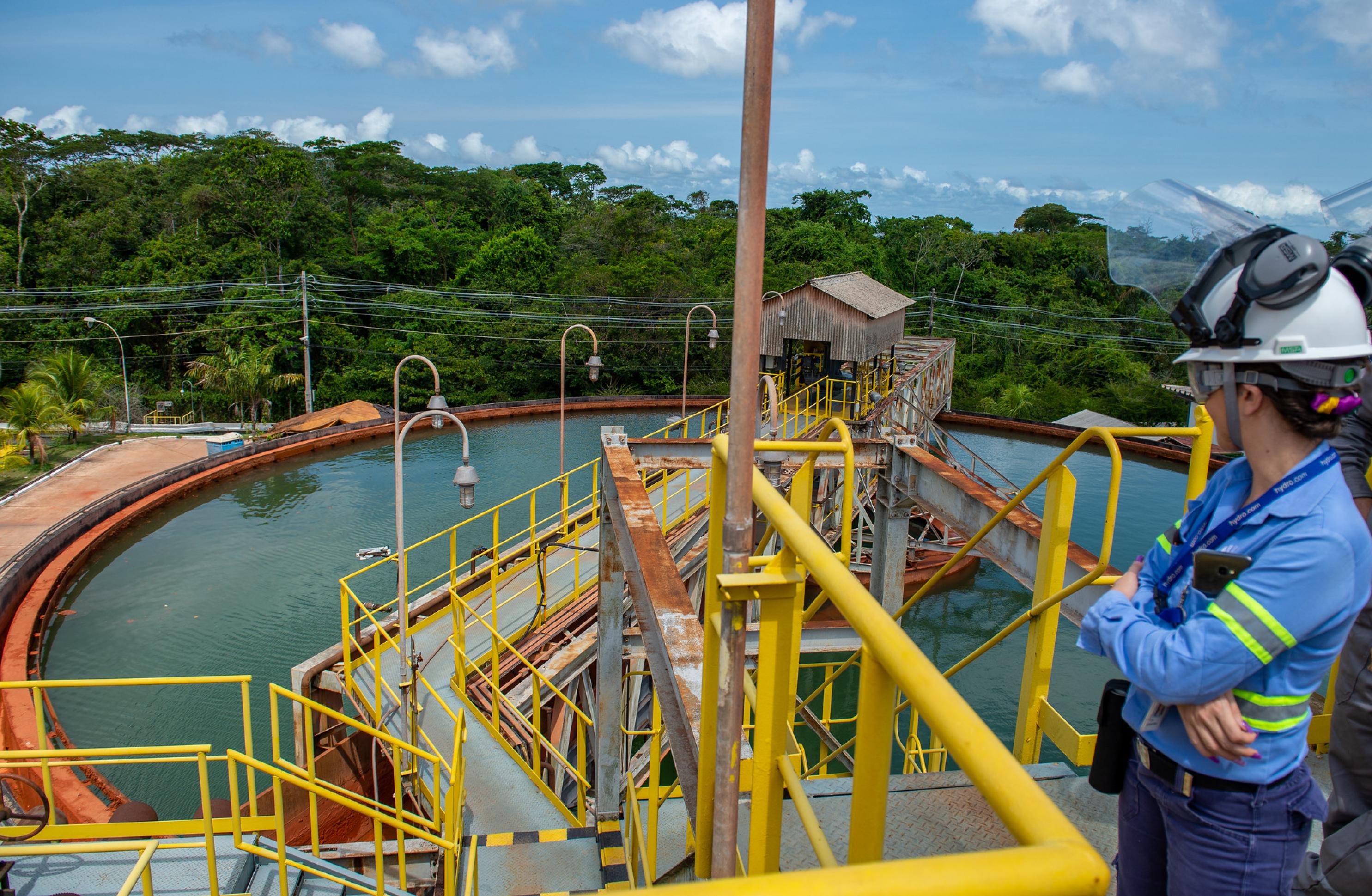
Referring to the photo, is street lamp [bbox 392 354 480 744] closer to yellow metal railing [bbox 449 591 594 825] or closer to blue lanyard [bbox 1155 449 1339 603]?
yellow metal railing [bbox 449 591 594 825]

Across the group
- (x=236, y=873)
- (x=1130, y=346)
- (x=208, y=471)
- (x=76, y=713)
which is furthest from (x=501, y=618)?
(x=1130, y=346)

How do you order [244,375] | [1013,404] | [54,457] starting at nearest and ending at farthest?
[54,457] < [244,375] < [1013,404]

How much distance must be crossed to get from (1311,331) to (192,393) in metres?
37.8

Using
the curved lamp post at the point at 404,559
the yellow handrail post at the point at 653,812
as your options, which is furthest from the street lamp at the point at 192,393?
the yellow handrail post at the point at 653,812

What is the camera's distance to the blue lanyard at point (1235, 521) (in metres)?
1.49

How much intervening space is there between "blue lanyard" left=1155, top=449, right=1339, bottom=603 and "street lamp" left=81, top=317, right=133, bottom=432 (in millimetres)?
30997

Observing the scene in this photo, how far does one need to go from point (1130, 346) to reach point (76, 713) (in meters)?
43.6

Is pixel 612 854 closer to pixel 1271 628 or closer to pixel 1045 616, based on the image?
pixel 1045 616

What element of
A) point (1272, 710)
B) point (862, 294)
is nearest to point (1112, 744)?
point (1272, 710)

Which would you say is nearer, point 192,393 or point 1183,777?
point 1183,777

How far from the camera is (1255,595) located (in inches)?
56.3

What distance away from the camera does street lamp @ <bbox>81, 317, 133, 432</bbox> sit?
27422mm

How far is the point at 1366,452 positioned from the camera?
94.1 inches

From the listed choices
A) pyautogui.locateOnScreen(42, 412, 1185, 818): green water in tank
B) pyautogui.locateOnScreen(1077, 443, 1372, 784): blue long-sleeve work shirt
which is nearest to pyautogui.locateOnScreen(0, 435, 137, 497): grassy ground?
pyautogui.locateOnScreen(42, 412, 1185, 818): green water in tank
